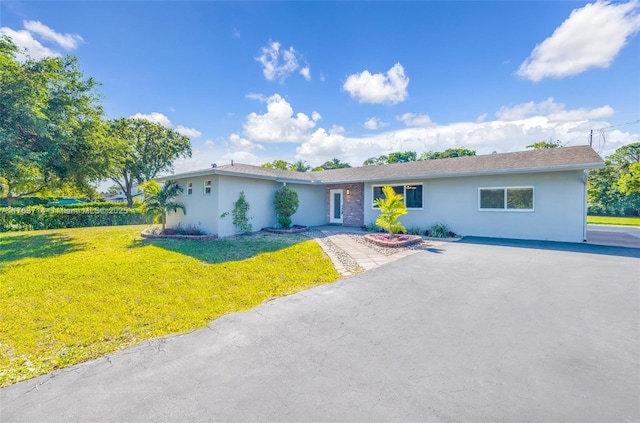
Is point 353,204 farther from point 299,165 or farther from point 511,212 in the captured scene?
point 299,165

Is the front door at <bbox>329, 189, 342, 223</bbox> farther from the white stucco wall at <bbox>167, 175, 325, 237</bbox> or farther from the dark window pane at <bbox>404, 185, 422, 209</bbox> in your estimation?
the dark window pane at <bbox>404, 185, 422, 209</bbox>

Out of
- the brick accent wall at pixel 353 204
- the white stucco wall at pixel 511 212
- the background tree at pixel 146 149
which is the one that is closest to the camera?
the white stucco wall at pixel 511 212

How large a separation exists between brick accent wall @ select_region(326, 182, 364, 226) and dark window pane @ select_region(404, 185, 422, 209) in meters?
2.81

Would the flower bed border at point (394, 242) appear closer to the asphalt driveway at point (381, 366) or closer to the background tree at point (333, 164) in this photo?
the asphalt driveway at point (381, 366)

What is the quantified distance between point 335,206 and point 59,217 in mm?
17089

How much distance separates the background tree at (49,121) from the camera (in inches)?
377

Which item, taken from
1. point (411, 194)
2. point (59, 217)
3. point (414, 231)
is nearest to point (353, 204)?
point (411, 194)

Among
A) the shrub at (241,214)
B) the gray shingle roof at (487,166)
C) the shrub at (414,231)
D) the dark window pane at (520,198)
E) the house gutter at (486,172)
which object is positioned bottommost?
the shrub at (414,231)

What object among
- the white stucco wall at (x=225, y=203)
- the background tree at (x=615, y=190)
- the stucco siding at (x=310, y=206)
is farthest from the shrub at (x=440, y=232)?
the background tree at (x=615, y=190)

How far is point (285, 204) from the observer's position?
13445 millimetres

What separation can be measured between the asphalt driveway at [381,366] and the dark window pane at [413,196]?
8488 millimetres

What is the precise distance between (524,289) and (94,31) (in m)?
15.4

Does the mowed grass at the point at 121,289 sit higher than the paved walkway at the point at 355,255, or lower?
lower

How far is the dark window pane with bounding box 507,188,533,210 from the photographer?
1084 cm
